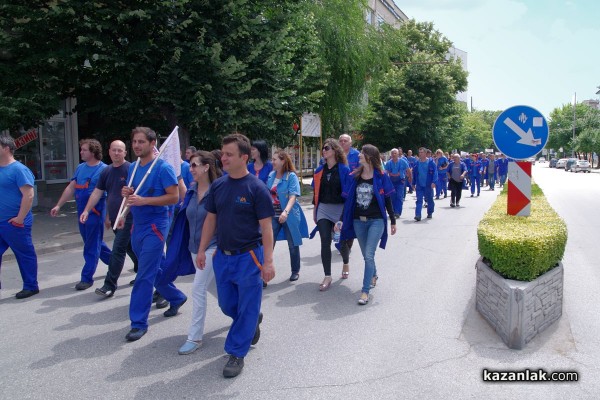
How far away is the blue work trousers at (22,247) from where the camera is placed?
20.0ft

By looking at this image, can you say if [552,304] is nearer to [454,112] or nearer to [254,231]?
[254,231]

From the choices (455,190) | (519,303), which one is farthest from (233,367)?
(455,190)

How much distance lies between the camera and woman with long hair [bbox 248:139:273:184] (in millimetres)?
6785

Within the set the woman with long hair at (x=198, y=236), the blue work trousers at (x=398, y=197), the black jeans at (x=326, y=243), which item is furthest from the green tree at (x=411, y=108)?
the woman with long hair at (x=198, y=236)

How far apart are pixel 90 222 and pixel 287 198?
253 cm

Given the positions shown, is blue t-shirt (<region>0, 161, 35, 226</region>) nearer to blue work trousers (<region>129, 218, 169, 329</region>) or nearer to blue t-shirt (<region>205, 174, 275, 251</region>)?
blue work trousers (<region>129, 218, 169, 329</region>)

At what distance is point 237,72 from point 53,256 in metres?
5.85

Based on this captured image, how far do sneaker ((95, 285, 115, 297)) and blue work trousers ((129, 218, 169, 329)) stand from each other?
157cm

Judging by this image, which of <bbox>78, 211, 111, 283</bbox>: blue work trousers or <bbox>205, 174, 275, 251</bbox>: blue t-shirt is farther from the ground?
<bbox>205, 174, 275, 251</bbox>: blue t-shirt

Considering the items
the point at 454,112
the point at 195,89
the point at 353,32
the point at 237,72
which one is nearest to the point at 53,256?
the point at 195,89

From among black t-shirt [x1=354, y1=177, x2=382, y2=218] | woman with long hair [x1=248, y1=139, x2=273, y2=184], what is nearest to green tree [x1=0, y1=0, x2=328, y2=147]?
woman with long hair [x1=248, y1=139, x2=273, y2=184]

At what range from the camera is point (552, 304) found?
4.96 metres

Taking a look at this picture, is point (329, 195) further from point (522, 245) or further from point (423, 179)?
point (423, 179)

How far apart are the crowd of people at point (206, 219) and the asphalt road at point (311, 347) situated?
230 millimetres
